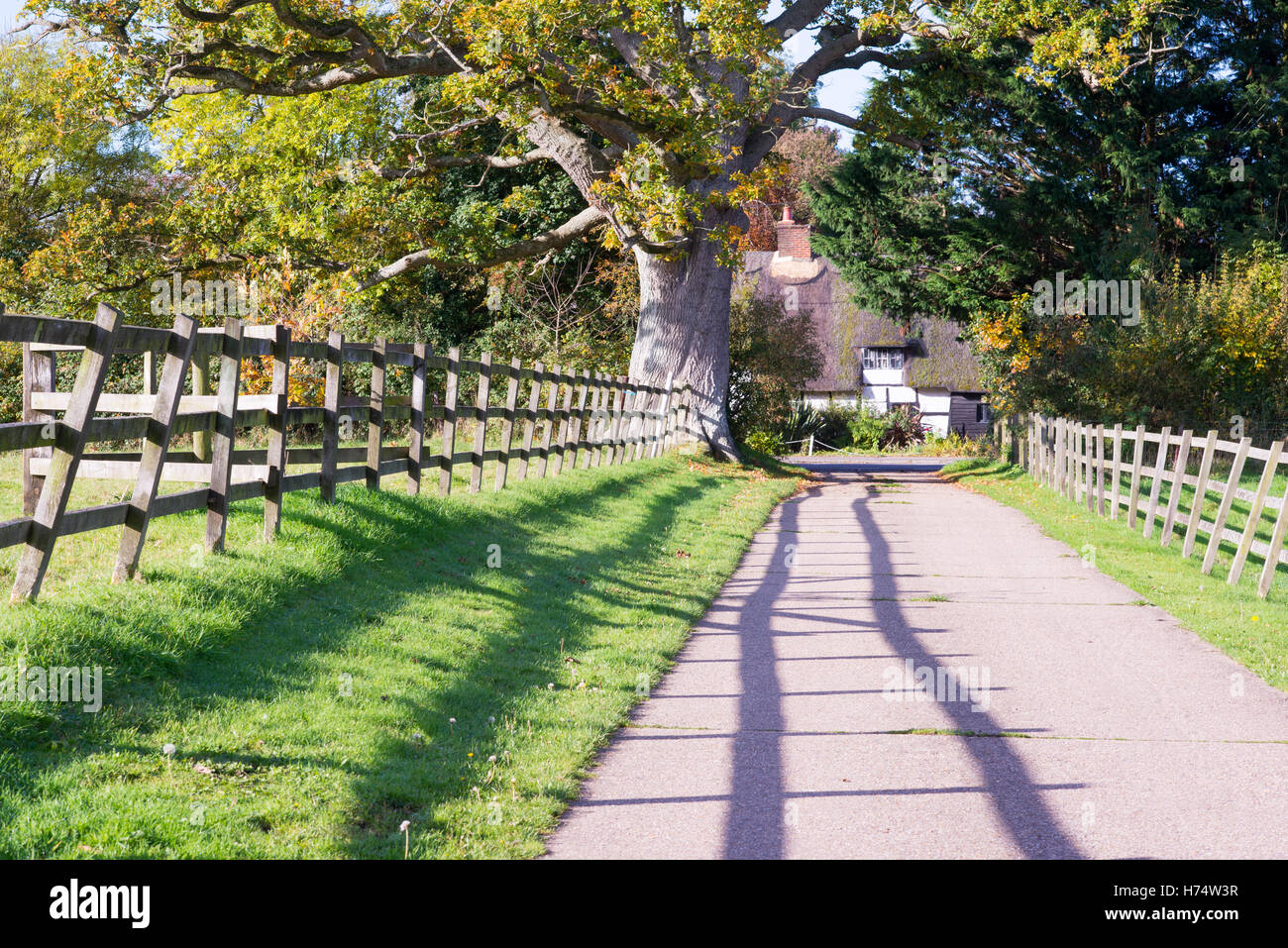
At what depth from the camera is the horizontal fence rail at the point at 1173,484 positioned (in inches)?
472

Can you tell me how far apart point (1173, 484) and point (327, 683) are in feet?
37.7

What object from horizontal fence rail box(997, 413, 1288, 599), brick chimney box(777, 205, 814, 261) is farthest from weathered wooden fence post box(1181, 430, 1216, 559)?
brick chimney box(777, 205, 814, 261)

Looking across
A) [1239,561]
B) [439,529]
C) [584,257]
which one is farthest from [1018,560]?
[584,257]

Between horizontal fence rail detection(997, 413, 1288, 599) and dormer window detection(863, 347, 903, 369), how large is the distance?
94.4 feet

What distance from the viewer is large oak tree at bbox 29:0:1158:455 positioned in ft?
65.1

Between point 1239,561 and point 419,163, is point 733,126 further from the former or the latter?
point 1239,561

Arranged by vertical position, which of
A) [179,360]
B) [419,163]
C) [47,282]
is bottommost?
[179,360]

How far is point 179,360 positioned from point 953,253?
29.5m

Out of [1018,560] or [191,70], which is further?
[191,70]

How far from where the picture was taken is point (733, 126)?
23.8 meters

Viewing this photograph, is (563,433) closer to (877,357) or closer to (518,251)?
(518,251)

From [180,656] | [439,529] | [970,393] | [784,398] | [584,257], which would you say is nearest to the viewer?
[180,656]

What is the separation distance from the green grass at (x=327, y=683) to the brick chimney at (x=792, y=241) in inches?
1892

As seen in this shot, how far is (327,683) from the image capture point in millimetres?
6668
